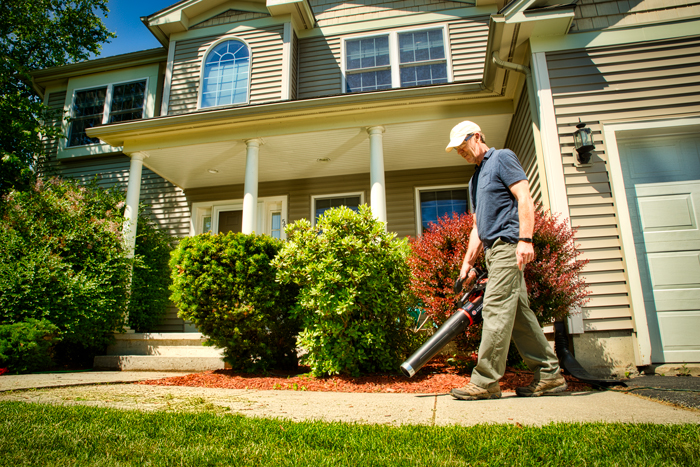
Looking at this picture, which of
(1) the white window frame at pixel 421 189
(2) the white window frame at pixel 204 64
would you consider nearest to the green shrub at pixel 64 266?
(2) the white window frame at pixel 204 64

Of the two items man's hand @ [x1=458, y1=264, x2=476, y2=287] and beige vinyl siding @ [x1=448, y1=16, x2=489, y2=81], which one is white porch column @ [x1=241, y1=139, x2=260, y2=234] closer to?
man's hand @ [x1=458, y1=264, x2=476, y2=287]

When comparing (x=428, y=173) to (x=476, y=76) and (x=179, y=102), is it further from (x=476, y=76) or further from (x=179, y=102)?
(x=179, y=102)

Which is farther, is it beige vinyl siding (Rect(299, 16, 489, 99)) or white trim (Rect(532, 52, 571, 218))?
beige vinyl siding (Rect(299, 16, 489, 99))

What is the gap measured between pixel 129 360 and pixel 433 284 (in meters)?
4.17

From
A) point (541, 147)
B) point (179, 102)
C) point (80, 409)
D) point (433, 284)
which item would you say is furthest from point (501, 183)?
point (179, 102)

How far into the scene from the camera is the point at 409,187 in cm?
766

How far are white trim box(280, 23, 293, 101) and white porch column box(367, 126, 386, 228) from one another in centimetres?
277

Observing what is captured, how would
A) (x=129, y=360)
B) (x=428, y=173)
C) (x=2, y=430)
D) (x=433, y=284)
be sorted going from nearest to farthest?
(x=2, y=430) < (x=433, y=284) < (x=129, y=360) < (x=428, y=173)

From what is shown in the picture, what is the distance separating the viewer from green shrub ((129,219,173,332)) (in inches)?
269

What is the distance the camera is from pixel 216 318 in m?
3.78

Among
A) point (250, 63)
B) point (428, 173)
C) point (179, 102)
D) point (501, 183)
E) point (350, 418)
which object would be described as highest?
point (250, 63)

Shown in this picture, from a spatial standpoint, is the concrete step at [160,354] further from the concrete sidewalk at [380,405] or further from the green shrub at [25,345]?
the concrete sidewalk at [380,405]

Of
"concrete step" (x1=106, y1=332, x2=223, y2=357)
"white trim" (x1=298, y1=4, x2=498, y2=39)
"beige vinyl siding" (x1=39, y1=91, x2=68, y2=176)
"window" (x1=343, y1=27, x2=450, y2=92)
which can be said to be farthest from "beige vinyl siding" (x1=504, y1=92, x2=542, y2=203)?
"beige vinyl siding" (x1=39, y1=91, x2=68, y2=176)

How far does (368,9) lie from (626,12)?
540cm
